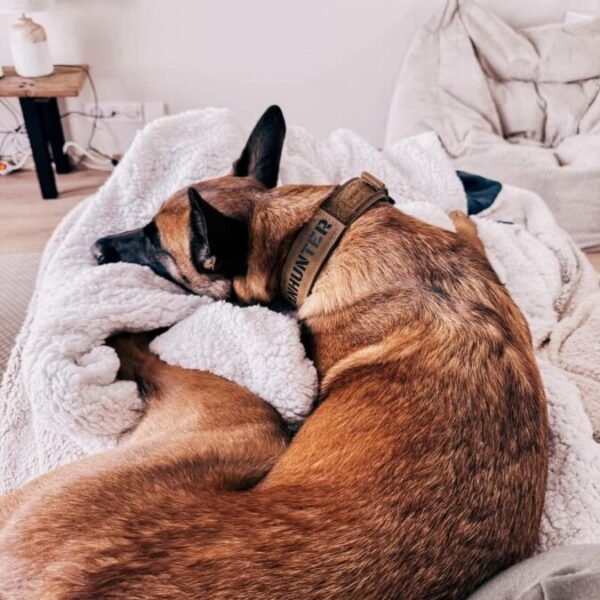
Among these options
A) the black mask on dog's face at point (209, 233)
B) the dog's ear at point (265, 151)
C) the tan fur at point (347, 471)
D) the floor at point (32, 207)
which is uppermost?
the dog's ear at point (265, 151)

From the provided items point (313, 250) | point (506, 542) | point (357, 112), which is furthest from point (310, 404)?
point (357, 112)

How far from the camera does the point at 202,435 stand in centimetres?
116

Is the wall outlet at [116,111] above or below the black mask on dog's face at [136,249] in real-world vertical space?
below

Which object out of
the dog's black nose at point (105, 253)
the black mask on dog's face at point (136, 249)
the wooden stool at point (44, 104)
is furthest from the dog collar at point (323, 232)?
the wooden stool at point (44, 104)

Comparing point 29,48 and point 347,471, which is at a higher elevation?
point 29,48

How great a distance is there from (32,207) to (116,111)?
Answer: 0.71 m

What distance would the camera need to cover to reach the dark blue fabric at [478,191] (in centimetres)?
214

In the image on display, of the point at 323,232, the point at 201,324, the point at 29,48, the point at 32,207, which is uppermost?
the point at 29,48

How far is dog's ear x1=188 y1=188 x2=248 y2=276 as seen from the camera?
1276 millimetres

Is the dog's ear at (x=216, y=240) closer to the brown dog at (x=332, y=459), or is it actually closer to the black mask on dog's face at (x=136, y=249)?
the brown dog at (x=332, y=459)

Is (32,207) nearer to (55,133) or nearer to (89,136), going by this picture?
(55,133)

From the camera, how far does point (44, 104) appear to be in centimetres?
317

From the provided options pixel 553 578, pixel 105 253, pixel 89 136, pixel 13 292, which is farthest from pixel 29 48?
pixel 553 578

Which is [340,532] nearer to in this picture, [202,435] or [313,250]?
[202,435]
